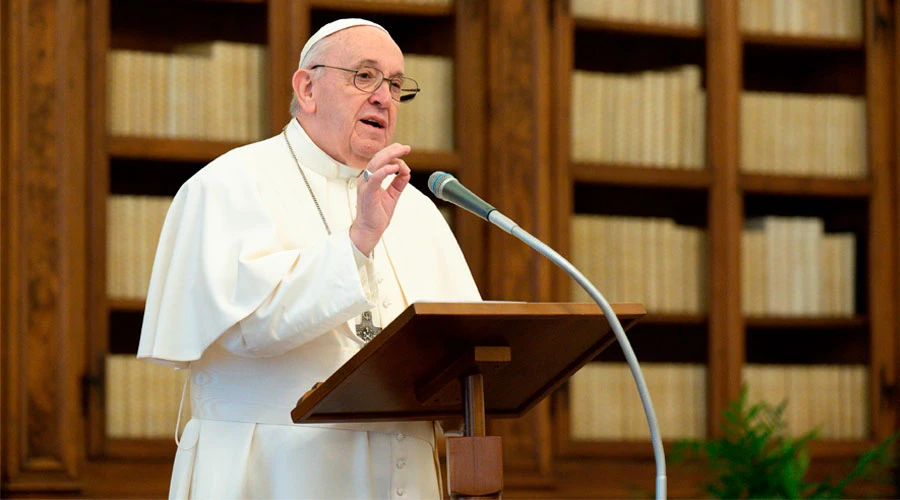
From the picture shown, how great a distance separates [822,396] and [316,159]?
8.37ft

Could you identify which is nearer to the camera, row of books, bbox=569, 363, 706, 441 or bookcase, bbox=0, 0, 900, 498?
bookcase, bbox=0, 0, 900, 498

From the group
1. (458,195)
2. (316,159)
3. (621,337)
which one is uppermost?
(316,159)

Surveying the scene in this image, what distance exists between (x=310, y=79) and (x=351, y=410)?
77cm

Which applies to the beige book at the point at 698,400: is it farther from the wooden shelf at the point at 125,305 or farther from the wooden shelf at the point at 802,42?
the wooden shelf at the point at 125,305

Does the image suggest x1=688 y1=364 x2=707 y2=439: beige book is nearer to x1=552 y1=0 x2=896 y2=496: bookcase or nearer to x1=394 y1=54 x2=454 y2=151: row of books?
x1=552 y1=0 x2=896 y2=496: bookcase

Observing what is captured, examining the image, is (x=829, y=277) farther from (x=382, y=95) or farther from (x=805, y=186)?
(x=382, y=95)

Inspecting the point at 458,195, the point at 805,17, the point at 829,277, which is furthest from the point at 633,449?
the point at 458,195

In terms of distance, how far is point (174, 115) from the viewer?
3.95 meters

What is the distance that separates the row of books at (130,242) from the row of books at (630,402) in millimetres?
1402

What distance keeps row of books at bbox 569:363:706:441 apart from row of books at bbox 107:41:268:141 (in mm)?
1342

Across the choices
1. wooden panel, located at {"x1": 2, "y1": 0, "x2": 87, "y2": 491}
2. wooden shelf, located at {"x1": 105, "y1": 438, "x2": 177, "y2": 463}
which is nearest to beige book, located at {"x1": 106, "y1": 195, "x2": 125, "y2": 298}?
wooden panel, located at {"x1": 2, "y1": 0, "x2": 87, "y2": 491}

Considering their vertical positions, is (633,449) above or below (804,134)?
below

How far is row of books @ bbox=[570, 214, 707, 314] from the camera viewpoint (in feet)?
14.3

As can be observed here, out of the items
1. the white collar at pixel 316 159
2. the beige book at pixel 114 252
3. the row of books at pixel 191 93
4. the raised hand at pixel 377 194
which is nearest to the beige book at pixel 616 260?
the row of books at pixel 191 93
